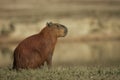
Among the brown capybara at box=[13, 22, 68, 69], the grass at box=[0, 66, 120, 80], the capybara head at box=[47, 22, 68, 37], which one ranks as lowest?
the grass at box=[0, 66, 120, 80]

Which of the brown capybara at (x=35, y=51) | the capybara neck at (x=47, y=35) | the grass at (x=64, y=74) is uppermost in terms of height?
the capybara neck at (x=47, y=35)

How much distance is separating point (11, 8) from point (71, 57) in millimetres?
10083

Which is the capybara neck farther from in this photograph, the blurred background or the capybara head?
the blurred background

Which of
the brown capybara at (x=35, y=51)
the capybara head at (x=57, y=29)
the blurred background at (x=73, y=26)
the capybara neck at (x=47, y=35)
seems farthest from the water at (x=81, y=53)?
the brown capybara at (x=35, y=51)

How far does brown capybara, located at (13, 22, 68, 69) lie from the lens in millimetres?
11961

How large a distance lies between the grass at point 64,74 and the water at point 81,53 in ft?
19.5

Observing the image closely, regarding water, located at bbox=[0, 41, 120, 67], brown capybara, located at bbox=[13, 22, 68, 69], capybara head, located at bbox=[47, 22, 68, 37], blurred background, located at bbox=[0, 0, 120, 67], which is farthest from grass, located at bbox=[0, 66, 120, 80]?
blurred background, located at bbox=[0, 0, 120, 67]

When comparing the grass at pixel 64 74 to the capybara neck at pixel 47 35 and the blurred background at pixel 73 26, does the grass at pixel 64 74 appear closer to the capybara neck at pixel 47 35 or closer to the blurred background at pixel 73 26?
the capybara neck at pixel 47 35

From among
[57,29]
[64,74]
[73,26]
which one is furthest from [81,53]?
[64,74]

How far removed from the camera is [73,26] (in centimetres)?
2597

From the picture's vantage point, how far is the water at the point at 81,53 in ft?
62.4

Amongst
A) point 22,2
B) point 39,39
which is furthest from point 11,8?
point 39,39

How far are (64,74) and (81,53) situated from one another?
10.4 meters

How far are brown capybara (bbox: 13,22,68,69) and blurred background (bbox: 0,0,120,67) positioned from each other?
6.94 metres
